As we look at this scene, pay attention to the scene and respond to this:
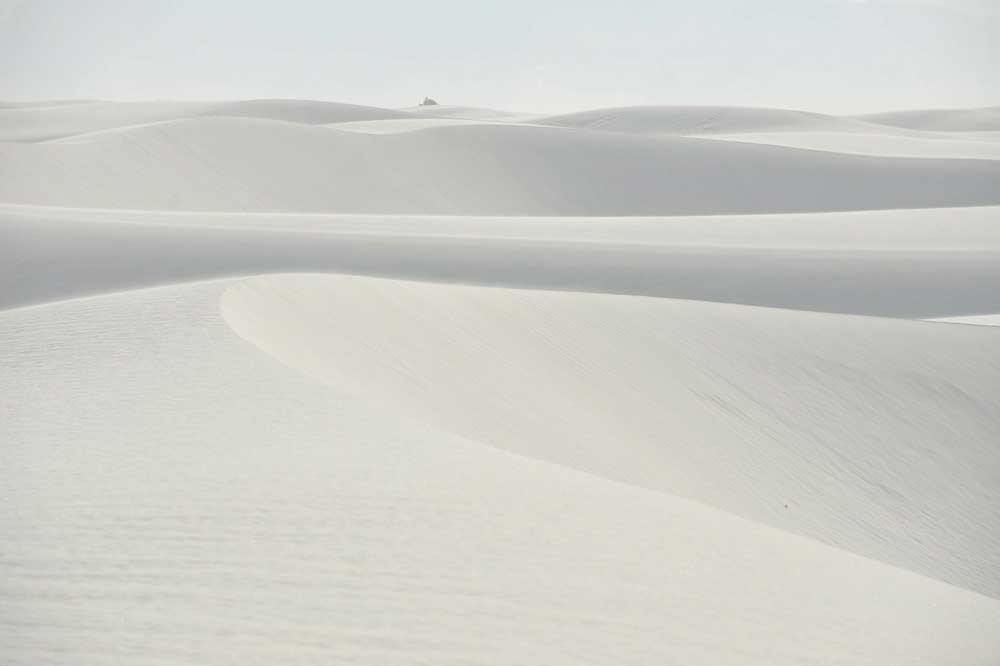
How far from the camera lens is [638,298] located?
10.9 meters

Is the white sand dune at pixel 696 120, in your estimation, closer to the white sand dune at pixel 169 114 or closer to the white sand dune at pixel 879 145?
the white sand dune at pixel 169 114

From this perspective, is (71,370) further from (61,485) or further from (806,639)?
(806,639)

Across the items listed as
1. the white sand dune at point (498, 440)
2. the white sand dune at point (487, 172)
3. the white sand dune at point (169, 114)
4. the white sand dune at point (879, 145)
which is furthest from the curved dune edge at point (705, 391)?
the white sand dune at point (169, 114)

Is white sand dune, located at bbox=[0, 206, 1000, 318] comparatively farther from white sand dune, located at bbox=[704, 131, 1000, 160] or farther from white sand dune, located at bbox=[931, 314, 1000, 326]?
white sand dune, located at bbox=[704, 131, 1000, 160]

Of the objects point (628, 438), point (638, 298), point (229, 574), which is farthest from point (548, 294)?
point (229, 574)

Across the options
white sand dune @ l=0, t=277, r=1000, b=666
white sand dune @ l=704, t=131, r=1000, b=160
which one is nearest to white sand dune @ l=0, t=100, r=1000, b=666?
white sand dune @ l=0, t=277, r=1000, b=666

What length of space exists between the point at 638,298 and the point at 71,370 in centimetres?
627

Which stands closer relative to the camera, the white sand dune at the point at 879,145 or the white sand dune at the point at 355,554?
the white sand dune at the point at 355,554

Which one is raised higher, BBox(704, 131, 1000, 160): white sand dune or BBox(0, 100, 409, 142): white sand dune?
BBox(0, 100, 409, 142): white sand dune

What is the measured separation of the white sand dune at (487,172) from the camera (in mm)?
26828

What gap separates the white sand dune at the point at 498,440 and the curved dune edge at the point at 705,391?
3cm

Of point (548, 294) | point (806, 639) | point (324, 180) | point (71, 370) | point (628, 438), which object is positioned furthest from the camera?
point (324, 180)

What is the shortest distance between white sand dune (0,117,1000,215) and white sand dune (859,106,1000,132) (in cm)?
2960

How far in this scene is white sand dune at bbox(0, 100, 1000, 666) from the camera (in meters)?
3.09
